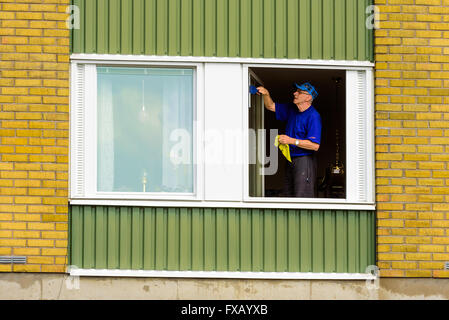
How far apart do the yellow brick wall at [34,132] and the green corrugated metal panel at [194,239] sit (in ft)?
0.90

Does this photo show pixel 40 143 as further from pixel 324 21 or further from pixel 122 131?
pixel 324 21

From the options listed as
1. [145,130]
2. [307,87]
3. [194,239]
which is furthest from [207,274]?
[307,87]

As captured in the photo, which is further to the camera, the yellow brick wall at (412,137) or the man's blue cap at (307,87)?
the man's blue cap at (307,87)

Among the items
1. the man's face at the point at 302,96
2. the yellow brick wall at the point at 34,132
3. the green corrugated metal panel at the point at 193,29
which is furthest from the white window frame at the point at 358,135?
the yellow brick wall at the point at 34,132

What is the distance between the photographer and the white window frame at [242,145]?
619 centimetres

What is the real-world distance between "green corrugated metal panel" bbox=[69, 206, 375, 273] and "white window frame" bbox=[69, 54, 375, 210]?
11 centimetres

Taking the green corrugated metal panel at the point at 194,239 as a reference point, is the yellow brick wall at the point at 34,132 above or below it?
above

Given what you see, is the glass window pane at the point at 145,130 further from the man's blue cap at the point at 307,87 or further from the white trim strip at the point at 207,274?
the man's blue cap at the point at 307,87

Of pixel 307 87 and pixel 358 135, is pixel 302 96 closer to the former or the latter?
pixel 307 87

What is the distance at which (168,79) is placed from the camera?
6.39 m

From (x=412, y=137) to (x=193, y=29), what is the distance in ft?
8.50

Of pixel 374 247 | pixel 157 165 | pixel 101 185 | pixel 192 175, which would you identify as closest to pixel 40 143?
pixel 101 185

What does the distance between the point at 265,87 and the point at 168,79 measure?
50.4 inches

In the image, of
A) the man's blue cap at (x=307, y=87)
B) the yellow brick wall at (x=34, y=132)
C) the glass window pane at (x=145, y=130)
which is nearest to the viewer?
the yellow brick wall at (x=34, y=132)
